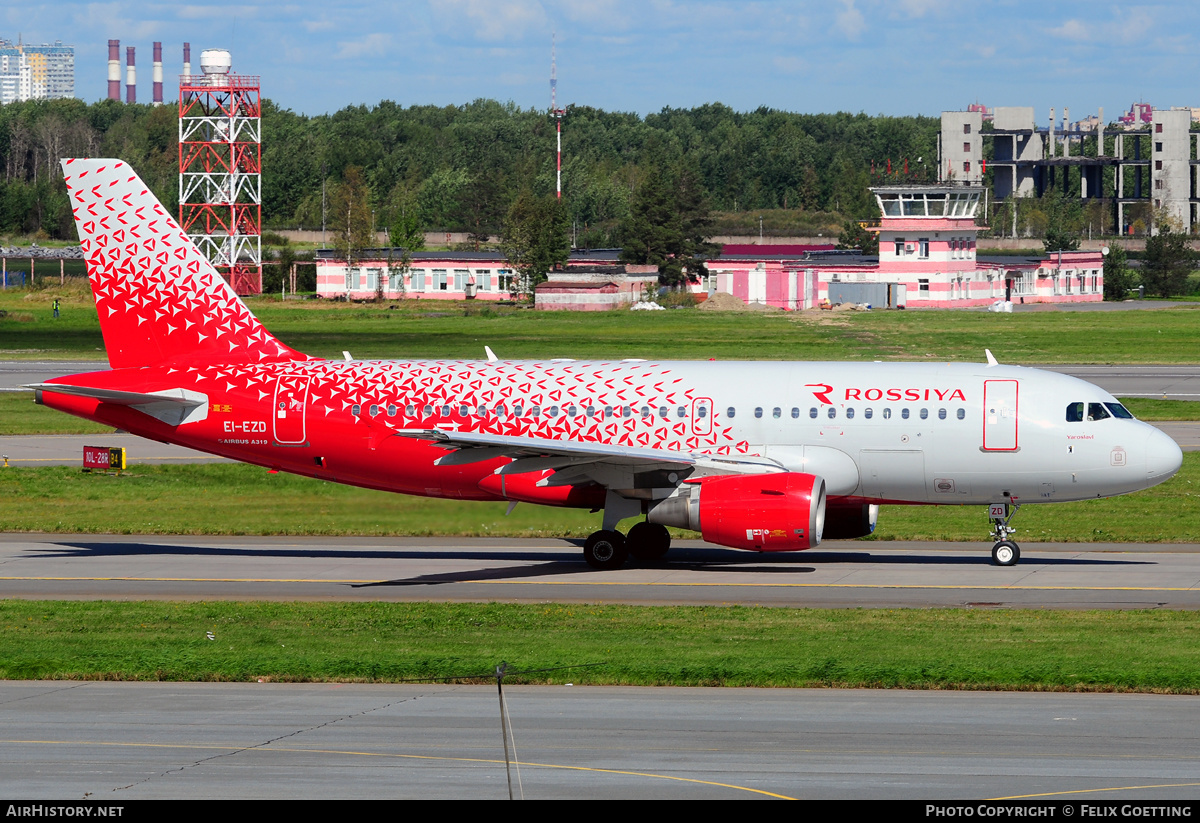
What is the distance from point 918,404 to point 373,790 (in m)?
19.7

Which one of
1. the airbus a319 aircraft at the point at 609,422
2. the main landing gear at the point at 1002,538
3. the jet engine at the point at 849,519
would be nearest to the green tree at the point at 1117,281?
the airbus a319 aircraft at the point at 609,422

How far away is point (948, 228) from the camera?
143m

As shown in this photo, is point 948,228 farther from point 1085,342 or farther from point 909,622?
point 909,622

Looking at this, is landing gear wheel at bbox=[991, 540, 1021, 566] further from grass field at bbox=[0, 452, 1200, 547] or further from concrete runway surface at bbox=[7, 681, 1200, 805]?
concrete runway surface at bbox=[7, 681, 1200, 805]

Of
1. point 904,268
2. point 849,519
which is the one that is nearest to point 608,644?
point 849,519

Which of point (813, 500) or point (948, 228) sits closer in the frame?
point (813, 500)

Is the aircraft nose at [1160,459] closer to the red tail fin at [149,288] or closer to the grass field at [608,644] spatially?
the grass field at [608,644]

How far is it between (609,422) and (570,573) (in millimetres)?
3535

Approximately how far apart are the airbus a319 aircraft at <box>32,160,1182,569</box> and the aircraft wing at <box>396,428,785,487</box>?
6cm

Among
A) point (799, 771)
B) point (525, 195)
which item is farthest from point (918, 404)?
point (525, 195)

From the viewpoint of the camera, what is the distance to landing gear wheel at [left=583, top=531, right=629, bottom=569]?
113 feet

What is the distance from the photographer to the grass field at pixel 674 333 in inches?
3588

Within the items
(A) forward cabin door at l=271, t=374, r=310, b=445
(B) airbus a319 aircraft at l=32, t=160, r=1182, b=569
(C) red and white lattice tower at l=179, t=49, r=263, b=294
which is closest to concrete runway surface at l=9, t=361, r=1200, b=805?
(B) airbus a319 aircraft at l=32, t=160, r=1182, b=569

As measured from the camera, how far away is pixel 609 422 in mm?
34281
